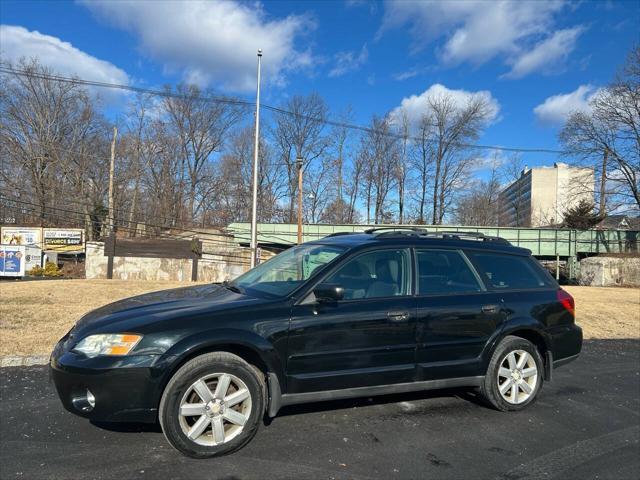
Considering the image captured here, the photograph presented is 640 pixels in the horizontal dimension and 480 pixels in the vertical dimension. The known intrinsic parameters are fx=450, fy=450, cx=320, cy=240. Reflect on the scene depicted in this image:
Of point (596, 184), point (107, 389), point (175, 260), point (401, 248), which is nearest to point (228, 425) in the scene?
point (107, 389)

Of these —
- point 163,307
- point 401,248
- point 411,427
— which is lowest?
point 411,427

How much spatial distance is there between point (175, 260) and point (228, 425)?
28.7m

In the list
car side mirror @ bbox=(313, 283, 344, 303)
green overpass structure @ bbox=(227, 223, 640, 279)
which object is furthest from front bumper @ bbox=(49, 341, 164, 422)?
green overpass structure @ bbox=(227, 223, 640, 279)

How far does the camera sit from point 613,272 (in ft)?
108

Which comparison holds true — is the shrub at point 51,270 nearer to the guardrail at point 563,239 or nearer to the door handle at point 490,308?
the guardrail at point 563,239

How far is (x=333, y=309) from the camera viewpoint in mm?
3777

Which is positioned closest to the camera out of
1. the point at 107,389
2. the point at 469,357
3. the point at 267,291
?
the point at 107,389

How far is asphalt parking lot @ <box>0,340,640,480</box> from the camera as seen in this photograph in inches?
125

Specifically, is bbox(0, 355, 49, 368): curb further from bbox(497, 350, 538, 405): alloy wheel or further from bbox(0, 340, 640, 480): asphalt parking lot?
bbox(497, 350, 538, 405): alloy wheel

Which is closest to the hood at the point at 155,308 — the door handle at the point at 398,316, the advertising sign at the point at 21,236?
the door handle at the point at 398,316

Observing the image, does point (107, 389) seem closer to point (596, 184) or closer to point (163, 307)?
point (163, 307)

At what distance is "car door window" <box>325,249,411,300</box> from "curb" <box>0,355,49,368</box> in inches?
172

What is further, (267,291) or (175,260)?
(175,260)

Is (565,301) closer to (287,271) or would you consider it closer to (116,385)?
(287,271)
